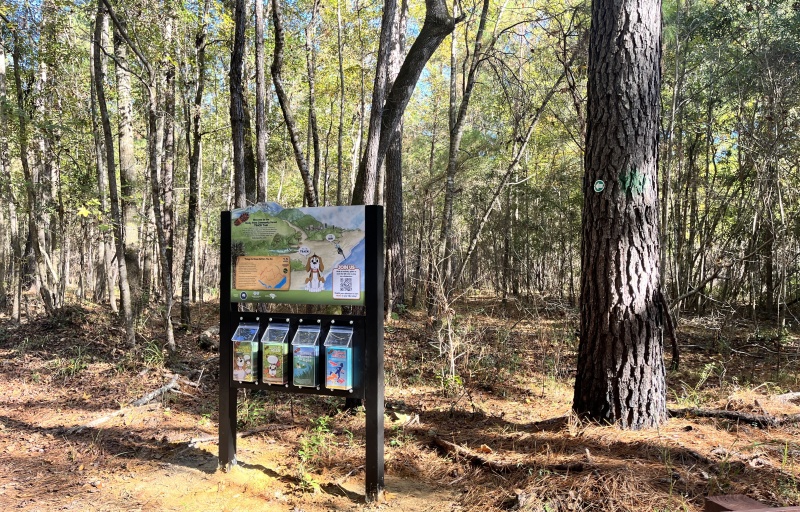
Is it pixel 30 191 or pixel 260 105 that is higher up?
pixel 260 105

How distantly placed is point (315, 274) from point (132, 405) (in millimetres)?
3144

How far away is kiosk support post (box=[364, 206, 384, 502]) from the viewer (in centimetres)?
317

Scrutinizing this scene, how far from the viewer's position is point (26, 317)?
35.8 ft

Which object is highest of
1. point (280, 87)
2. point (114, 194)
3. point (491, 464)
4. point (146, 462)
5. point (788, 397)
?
point (280, 87)

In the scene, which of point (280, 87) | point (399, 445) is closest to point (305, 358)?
point (399, 445)

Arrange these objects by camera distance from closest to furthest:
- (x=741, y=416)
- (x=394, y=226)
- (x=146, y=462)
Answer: (x=146, y=462), (x=741, y=416), (x=394, y=226)

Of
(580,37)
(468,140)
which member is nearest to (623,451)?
(580,37)

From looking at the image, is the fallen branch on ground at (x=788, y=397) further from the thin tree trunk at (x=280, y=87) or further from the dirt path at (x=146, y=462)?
the thin tree trunk at (x=280, y=87)

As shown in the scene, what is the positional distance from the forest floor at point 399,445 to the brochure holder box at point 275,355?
71 centimetres

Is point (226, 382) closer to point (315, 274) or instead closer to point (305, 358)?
point (305, 358)

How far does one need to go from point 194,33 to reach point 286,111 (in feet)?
15.1

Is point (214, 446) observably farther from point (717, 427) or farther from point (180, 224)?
point (180, 224)

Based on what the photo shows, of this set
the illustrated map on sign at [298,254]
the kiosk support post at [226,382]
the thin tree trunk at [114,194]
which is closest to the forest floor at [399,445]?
the kiosk support post at [226,382]

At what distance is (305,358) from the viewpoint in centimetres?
332
